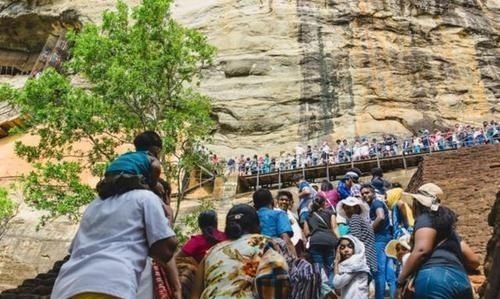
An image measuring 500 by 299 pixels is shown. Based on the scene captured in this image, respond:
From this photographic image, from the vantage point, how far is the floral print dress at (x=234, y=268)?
4.20 m

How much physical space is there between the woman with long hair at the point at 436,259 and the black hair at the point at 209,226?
1.50m

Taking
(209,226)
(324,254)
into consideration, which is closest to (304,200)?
(324,254)

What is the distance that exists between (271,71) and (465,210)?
64.6ft

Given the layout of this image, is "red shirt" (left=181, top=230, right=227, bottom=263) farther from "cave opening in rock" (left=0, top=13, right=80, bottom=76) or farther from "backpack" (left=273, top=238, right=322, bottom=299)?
"cave opening in rock" (left=0, top=13, right=80, bottom=76)

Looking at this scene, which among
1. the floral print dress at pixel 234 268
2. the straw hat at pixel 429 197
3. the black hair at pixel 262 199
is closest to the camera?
the floral print dress at pixel 234 268

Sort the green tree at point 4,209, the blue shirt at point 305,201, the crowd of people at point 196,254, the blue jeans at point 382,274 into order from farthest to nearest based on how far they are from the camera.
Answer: the green tree at point 4,209 → the blue shirt at point 305,201 → the blue jeans at point 382,274 → the crowd of people at point 196,254

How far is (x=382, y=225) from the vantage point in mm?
8281

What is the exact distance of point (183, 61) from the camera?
16.4 metres

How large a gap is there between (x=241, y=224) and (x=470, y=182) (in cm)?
725

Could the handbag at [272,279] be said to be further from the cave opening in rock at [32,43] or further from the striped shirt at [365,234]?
the cave opening in rock at [32,43]

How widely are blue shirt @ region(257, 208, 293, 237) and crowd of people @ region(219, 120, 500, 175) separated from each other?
1619 centimetres

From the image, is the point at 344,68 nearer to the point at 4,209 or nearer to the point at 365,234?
the point at 4,209

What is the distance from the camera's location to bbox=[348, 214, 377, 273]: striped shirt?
25.0 feet

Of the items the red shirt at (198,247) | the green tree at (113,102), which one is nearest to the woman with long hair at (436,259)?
the red shirt at (198,247)
